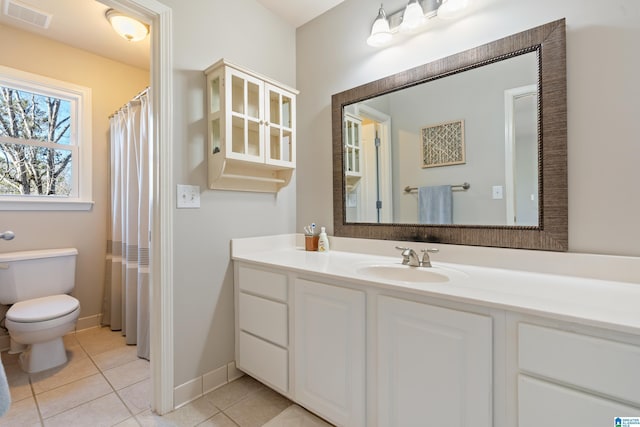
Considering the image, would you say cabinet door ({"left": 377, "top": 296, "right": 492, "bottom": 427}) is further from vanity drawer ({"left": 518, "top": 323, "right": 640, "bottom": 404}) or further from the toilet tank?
the toilet tank

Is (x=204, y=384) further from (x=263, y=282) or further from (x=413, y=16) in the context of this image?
(x=413, y=16)

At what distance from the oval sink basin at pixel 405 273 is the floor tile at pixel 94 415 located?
1.40 m

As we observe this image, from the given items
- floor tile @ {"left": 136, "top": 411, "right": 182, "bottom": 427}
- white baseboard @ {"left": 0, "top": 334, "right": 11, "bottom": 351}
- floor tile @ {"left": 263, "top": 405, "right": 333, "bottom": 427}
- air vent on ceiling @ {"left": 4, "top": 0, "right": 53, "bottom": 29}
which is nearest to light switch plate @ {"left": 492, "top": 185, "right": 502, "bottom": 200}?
floor tile @ {"left": 263, "top": 405, "right": 333, "bottom": 427}

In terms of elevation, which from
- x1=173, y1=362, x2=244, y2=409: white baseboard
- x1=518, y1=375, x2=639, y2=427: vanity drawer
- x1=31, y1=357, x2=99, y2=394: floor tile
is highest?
x1=518, y1=375, x2=639, y2=427: vanity drawer

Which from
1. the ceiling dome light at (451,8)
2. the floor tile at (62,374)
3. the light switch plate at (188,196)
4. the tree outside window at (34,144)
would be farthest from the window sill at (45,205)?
the ceiling dome light at (451,8)

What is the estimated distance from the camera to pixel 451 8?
1.38 metres

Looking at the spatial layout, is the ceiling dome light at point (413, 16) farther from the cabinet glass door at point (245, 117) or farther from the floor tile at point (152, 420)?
the floor tile at point (152, 420)

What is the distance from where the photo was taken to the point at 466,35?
55.2 inches

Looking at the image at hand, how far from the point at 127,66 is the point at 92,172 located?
1028 millimetres

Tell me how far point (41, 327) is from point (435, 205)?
2.40 meters

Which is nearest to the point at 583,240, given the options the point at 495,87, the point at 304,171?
the point at 495,87

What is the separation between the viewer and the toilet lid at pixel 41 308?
1.73m

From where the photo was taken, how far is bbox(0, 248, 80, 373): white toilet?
68.5 inches

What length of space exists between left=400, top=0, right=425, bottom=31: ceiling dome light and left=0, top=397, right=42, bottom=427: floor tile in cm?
267
